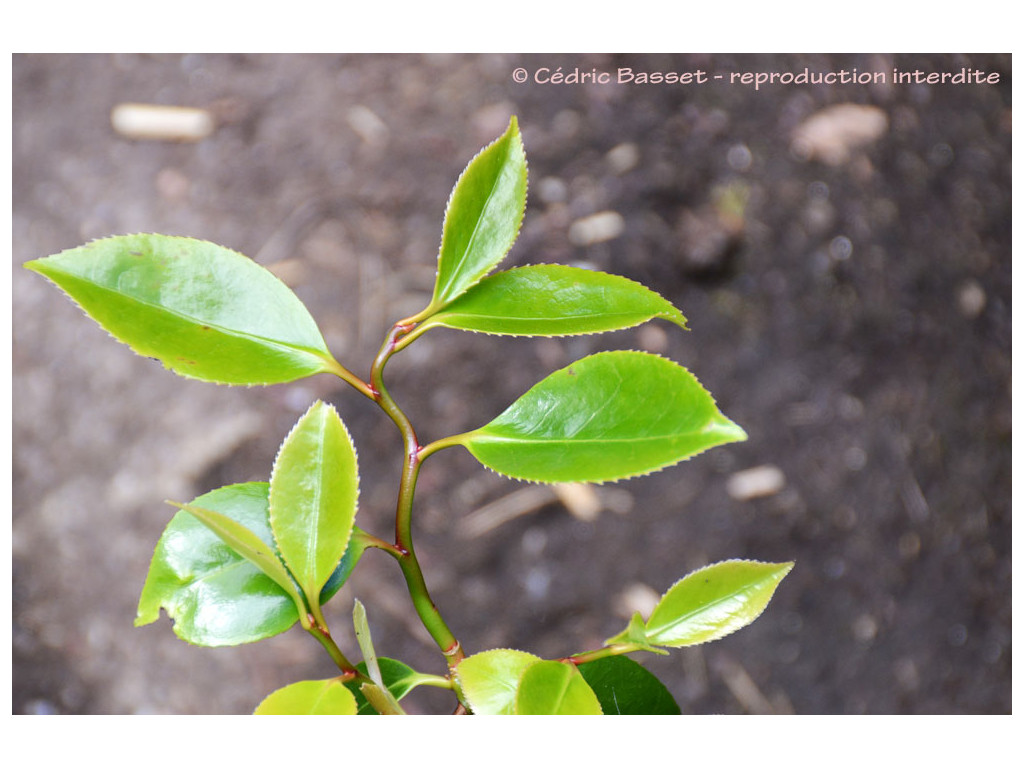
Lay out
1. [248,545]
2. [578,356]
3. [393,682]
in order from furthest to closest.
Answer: [578,356]
[393,682]
[248,545]

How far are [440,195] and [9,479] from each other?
505mm

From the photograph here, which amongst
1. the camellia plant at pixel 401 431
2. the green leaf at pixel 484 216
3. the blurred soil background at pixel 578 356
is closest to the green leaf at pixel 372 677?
the camellia plant at pixel 401 431

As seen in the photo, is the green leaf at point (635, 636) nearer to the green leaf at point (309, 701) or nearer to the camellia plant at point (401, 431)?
the camellia plant at point (401, 431)

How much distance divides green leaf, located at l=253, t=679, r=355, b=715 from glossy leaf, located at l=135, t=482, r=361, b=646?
0.13 feet

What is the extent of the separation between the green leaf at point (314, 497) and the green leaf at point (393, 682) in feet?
0.33

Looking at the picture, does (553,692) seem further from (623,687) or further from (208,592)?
(208,592)

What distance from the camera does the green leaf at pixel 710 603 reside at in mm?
504

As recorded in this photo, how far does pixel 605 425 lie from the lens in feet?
1.58

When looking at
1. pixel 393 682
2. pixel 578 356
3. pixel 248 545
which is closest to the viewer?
pixel 248 545

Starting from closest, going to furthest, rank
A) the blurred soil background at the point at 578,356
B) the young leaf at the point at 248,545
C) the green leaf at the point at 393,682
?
the young leaf at the point at 248,545, the green leaf at the point at 393,682, the blurred soil background at the point at 578,356

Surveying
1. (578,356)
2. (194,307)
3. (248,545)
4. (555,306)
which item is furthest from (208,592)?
(578,356)

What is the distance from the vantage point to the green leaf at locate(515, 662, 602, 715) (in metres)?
0.46

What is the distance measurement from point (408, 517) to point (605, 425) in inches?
5.7

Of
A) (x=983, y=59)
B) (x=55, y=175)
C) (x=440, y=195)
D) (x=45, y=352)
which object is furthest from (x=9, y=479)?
(x=983, y=59)
